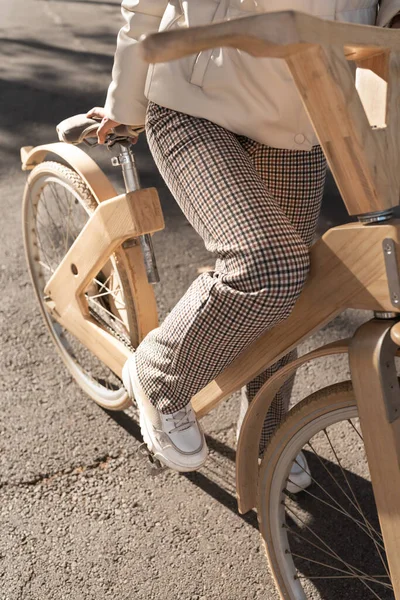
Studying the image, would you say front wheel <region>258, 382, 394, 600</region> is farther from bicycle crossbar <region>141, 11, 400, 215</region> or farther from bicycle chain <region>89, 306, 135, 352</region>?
bicycle chain <region>89, 306, 135, 352</region>

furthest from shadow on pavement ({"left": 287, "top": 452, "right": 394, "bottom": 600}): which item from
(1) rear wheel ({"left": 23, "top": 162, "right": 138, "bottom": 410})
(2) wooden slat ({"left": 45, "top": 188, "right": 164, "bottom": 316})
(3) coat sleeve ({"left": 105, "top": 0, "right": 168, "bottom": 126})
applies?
(3) coat sleeve ({"left": 105, "top": 0, "right": 168, "bottom": 126})

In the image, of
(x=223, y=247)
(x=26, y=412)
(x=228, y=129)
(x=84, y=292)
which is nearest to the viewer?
(x=223, y=247)

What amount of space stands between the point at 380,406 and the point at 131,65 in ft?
3.39

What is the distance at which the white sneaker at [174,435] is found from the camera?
210 cm

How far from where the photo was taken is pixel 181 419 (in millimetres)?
2104

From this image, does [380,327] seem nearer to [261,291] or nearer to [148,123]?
[261,291]

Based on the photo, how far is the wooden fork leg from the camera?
158 cm

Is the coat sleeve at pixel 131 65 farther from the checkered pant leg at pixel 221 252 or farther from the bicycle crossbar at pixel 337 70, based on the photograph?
the bicycle crossbar at pixel 337 70

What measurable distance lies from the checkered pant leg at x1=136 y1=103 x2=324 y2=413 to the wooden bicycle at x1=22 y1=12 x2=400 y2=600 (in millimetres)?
85

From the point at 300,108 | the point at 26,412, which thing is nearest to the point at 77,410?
the point at 26,412

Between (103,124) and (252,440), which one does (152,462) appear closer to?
(252,440)

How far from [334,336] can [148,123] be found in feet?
5.91

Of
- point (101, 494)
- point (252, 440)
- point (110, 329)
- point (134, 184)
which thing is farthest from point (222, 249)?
point (101, 494)

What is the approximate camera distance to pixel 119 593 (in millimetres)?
2264
